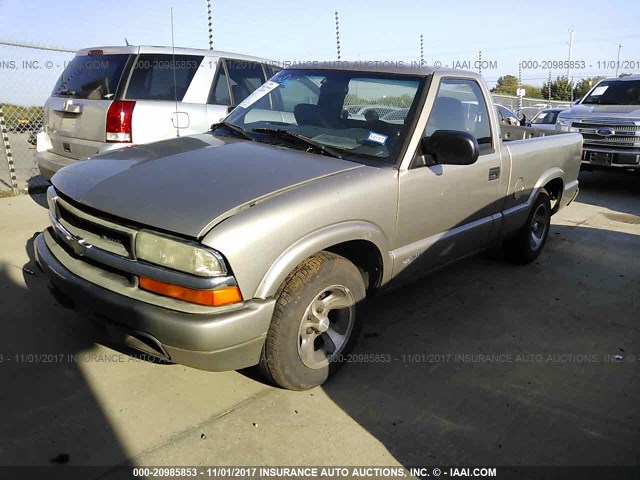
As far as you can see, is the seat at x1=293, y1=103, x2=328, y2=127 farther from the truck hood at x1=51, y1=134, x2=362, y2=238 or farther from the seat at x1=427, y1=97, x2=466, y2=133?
the seat at x1=427, y1=97, x2=466, y2=133

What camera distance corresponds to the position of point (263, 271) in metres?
2.56

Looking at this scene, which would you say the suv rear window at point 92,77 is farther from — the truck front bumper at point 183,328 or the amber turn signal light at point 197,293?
the amber turn signal light at point 197,293

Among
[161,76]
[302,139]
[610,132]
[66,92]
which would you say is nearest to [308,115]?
[302,139]

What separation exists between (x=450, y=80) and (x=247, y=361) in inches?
98.9

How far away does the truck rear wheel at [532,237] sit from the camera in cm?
513

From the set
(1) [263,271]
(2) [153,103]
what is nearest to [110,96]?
(2) [153,103]

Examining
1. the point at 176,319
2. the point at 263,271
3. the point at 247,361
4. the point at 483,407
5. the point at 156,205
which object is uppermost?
the point at 156,205

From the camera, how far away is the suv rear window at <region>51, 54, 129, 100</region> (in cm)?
569

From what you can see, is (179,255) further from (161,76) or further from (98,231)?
(161,76)

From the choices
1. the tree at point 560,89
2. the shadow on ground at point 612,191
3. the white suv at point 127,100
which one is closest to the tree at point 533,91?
the tree at point 560,89

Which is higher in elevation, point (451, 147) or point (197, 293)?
point (451, 147)

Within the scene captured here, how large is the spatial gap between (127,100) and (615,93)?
356 inches

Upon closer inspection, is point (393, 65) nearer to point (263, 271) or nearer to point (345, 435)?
point (263, 271)

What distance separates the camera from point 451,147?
3.33 m
